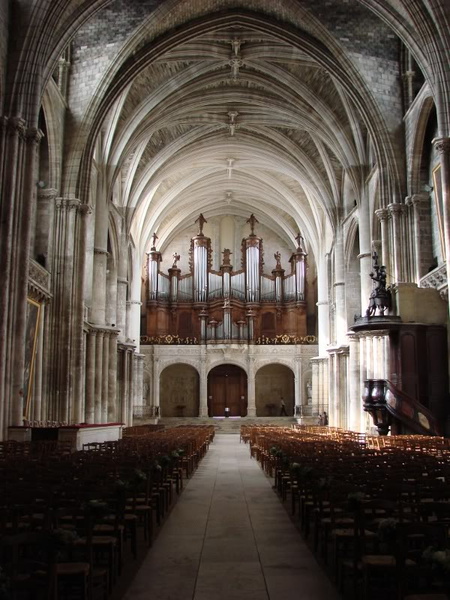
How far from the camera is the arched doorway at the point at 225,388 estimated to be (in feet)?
153

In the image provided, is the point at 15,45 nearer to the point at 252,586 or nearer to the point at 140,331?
the point at 252,586

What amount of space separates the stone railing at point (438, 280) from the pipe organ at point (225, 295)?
76.2 ft

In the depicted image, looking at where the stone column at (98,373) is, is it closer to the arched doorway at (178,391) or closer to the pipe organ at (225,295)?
the pipe organ at (225,295)

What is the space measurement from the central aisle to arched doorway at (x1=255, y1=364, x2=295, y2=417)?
34.0 metres

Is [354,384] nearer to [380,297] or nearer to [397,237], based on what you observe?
[397,237]

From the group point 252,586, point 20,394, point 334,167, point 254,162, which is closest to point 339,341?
point 334,167

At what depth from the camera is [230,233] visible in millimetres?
49812

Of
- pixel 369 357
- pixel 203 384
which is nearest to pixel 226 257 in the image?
pixel 203 384

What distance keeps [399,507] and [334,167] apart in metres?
30.2

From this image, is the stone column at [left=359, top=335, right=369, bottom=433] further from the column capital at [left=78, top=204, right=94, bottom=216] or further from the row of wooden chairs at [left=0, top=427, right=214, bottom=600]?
the row of wooden chairs at [left=0, top=427, right=214, bottom=600]

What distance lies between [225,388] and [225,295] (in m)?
6.44

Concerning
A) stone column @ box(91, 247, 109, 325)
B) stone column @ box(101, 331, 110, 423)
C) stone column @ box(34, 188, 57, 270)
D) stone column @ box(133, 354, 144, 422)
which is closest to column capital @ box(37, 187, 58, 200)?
stone column @ box(34, 188, 57, 270)

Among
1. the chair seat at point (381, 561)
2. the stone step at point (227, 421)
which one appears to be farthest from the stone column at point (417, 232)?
the stone step at point (227, 421)

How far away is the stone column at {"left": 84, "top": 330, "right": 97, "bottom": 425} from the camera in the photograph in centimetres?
2667
